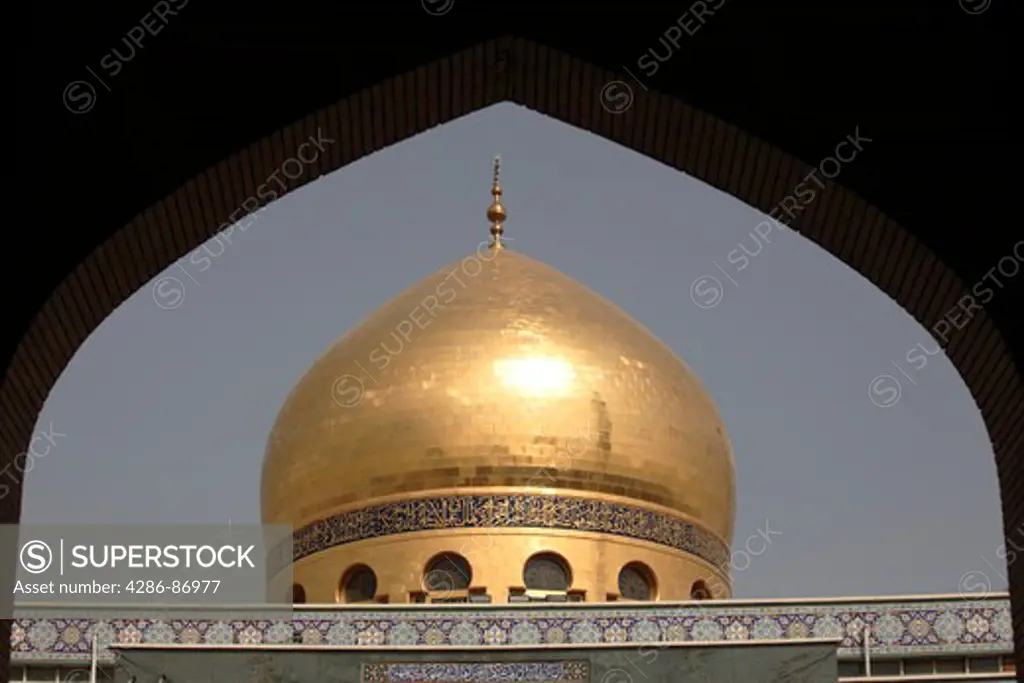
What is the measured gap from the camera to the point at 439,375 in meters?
15.4

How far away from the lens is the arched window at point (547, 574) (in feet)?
47.1

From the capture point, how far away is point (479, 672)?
39.1 feet

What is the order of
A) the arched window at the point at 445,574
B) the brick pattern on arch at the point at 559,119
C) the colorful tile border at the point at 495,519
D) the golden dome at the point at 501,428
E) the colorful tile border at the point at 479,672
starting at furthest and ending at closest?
the golden dome at the point at 501,428
the colorful tile border at the point at 495,519
the arched window at the point at 445,574
the colorful tile border at the point at 479,672
the brick pattern on arch at the point at 559,119

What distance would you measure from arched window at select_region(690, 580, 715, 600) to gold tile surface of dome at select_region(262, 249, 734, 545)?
499 millimetres

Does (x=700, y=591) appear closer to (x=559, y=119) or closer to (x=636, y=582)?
(x=636, y=582)

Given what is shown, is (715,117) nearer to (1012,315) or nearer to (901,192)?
(901,192)

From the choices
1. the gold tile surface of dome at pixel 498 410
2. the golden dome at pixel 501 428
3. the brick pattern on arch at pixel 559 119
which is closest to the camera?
the brick pattern on arch at pixel 559 119

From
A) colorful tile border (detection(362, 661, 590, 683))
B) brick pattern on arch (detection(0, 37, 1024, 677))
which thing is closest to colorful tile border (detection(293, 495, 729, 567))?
colorful tile border (detection(362, 661, 590, 683))

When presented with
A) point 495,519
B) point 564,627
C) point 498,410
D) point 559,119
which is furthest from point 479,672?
point 559,119

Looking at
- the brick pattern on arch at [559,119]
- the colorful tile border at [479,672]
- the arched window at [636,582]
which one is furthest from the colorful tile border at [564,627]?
the brick pattern on arch at [559,119]

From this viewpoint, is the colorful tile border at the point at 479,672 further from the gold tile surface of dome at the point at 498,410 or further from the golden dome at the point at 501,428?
the gold tile surface of dome at the point at 498,410

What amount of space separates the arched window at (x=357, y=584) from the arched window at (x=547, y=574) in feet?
3.15

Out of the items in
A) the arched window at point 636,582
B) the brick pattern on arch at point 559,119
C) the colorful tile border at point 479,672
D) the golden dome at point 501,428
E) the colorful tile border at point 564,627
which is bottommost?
the brick pattern on arch at point 559,119

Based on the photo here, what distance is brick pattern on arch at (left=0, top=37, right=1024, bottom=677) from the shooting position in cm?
479
